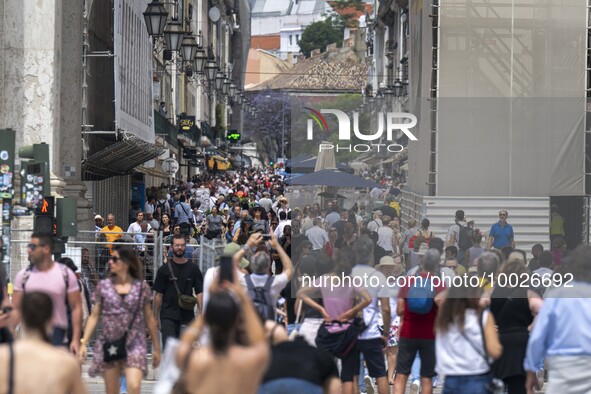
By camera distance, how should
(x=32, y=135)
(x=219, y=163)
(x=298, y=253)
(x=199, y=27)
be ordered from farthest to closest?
(x=219, y=163)
(x=199, y=27)
(x=32, y=135)
(x=298, y=253)

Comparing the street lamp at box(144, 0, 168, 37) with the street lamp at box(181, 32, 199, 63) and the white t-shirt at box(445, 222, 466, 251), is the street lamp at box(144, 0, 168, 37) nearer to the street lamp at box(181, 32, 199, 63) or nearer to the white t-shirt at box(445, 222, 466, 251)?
the street lamp at box(181, 32, 199, 63)

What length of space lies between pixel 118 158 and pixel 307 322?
15506 mm

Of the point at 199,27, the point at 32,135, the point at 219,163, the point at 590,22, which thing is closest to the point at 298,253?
the point at 32,135

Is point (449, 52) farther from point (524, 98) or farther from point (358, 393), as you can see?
point (358, 393)

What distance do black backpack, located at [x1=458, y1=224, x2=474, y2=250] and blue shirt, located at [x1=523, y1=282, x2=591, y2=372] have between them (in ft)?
31.9

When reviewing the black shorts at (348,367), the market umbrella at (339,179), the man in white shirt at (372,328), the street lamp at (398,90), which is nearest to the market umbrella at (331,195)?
the market umbrella at (339,179)

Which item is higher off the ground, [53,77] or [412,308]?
[53,77]

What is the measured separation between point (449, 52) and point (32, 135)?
27.9 feet

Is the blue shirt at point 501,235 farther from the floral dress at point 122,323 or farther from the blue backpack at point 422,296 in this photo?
the floral dress at point 122,323

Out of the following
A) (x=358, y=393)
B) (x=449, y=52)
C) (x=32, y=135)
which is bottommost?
(x=358, y=393)

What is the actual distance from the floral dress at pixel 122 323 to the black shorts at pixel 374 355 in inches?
96.6

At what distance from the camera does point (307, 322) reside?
13023 millimetres

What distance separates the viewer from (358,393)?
13.6 m

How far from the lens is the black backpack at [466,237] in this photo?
2006 centimetres
